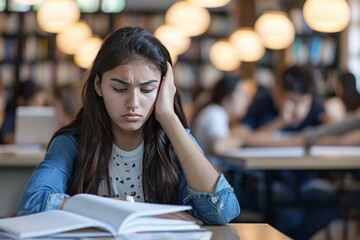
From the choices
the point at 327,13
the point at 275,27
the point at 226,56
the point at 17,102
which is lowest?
the point at 17,102

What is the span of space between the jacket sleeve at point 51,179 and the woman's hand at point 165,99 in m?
0.24

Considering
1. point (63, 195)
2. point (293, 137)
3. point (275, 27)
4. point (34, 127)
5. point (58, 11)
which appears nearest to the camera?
point (63, 195)

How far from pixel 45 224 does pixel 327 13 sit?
19.6 feet

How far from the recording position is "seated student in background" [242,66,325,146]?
17.5 feet

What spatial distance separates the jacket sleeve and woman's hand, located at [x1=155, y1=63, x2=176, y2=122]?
24 centimetres

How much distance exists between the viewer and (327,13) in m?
7.21

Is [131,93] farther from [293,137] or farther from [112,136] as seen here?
[293,137]

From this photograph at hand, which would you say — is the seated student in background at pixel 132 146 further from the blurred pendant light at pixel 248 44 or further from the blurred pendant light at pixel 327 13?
the blurred pendant light at pixel 248 44

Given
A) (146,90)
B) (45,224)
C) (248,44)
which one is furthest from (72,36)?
(45,224)

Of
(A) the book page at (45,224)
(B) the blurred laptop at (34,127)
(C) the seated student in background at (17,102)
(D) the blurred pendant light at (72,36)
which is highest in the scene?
(A) the book page at (45,224)

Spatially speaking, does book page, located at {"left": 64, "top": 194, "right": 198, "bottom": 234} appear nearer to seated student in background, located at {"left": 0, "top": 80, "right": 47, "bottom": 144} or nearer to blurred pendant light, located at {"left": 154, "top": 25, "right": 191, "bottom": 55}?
seated student in background, located at {"left": 0, "top": 80, "right": 47, "bottom": 144}

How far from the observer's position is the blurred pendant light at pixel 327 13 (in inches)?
280

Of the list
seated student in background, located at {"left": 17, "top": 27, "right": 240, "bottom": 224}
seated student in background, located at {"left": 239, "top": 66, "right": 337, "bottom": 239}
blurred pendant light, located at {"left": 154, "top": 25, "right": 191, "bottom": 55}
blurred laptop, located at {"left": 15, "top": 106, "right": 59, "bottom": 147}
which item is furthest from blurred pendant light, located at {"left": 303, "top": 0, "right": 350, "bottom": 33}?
seated student in background, located at {"left": 17, "top": 27, "right": 240, "bottom": 224}

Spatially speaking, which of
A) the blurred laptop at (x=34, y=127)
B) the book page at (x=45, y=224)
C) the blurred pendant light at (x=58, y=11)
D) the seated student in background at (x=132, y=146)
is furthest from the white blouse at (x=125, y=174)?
the blurred pendant light at (x=58, y=11)
